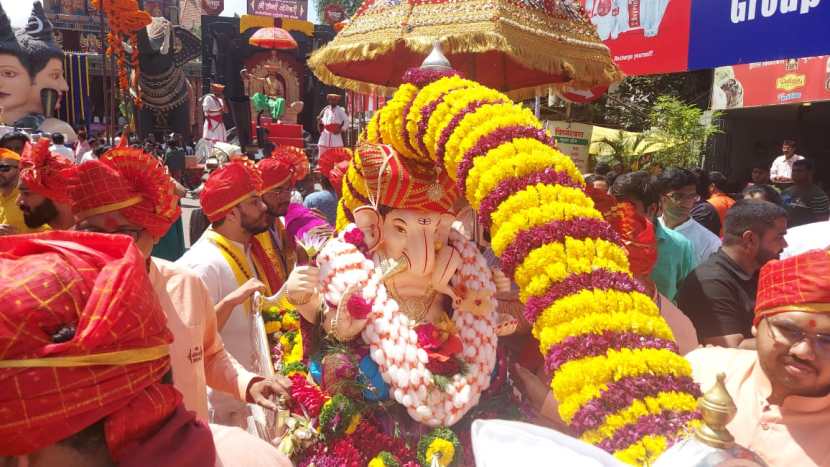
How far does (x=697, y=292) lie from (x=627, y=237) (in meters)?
0.54

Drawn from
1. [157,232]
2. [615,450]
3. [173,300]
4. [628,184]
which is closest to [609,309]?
[615,450]

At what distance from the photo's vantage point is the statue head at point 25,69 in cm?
1115

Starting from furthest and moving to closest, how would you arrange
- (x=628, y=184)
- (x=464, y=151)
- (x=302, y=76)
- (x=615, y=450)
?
(x=302, y=76), (x=628, y=184), (x=464, y=151), (x=615, y=450)

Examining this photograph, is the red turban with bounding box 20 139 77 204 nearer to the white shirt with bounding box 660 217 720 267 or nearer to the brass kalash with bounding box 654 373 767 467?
A: the brass kalash with bounding box 654 373 767 467

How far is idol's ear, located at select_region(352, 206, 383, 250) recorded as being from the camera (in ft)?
9.23

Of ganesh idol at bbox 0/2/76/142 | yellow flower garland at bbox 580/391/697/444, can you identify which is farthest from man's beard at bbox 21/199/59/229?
ganesh idol at bbox 0/2/76/142

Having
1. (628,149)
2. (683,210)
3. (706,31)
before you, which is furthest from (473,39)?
(628,149)

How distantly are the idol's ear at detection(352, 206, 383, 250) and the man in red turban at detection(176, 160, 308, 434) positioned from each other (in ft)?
2.25

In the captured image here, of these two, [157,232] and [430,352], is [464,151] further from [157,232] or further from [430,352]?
[157,232]

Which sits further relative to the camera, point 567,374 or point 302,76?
point 302,76

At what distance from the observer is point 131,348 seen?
3.46ft

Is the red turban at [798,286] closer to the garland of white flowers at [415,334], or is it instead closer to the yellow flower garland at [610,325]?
the yellow flower garland at [610,325]

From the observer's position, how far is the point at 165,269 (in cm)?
238

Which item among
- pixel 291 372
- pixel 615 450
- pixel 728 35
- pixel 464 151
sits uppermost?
pixel 728 35
